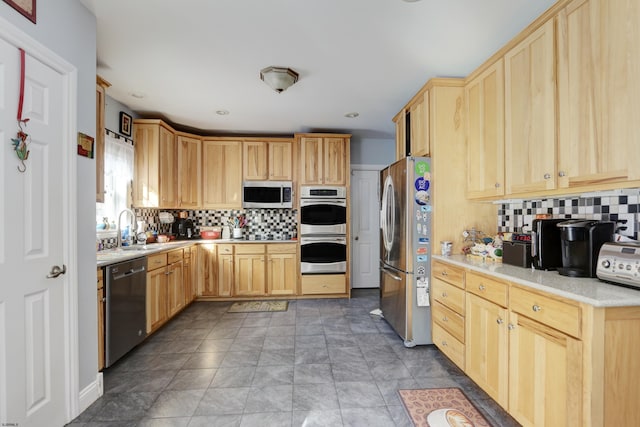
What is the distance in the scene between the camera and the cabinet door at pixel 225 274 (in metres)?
4.10

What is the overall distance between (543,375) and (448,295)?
37.3 inches

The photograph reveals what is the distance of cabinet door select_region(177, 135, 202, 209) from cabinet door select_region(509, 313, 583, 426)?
3981 mm

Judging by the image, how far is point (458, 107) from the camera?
2584 mm

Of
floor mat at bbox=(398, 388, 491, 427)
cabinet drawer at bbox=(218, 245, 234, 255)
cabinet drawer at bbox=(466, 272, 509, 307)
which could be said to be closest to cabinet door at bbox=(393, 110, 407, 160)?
cabinet drawer at bbox=(466, 272, 509, 307)

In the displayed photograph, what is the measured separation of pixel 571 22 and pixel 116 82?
11.7ft

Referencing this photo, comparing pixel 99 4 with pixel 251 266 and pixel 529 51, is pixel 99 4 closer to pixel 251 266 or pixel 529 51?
pixel 529 51

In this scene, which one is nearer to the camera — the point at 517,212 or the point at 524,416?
the point at 524,416

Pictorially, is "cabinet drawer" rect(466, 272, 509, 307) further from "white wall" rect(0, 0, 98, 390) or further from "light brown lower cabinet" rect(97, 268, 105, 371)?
"light brown lower cabinet" rect(97, 268, 105, 371)

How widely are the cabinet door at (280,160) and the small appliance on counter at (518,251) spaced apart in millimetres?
3104

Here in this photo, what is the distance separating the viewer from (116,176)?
10.8 ft

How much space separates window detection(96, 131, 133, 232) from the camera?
3129 millimetres

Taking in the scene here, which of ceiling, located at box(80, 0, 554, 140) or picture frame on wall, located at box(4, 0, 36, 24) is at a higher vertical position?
ceiling, located at box(80, 0, 554, 140)

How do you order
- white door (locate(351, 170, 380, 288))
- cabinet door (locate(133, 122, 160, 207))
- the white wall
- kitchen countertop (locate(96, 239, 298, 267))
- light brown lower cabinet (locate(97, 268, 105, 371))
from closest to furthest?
the white wall
light brown lower cabinet (locate(97, 268, 105, 371))
kitchen countertop (locate(96, 239, 298, 267))
cabinet door (locate(133, 122, 160, 207))
white door (locate(351, 170, 380, 288))

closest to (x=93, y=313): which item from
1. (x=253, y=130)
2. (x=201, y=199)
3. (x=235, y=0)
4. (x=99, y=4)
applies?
(x=99, y=4)
